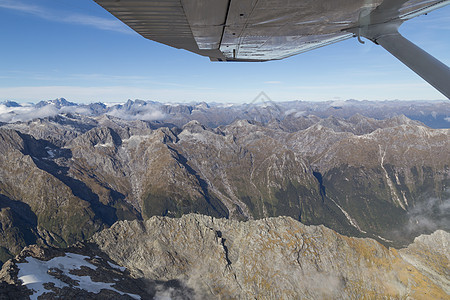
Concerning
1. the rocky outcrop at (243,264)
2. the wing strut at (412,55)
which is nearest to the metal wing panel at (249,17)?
the wing strut at (412,55)

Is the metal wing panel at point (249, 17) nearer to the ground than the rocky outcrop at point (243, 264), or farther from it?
farther from it

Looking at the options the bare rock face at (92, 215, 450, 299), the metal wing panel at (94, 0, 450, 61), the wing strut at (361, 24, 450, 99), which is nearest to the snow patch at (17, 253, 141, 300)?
the bare rock face at (92, 215, 450, 299)

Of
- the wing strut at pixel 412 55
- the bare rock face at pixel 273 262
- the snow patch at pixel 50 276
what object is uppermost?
the wing strut at pixel 412 55

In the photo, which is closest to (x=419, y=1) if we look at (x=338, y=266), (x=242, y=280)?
(x=242, y=280)

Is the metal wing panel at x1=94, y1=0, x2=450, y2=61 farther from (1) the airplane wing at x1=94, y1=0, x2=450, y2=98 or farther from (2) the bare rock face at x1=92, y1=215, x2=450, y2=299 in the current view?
(2) the bare rock face at x1=92, y1=215, x2=450, y2=299

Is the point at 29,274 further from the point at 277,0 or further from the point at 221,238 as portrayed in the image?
the point at 277,0

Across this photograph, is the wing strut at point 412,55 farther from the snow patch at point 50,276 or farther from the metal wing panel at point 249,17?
the snow patch at point 50,276

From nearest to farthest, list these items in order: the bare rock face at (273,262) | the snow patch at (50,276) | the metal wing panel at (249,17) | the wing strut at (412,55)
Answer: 1. the metal wing panel at (249,17)
2. the wing strut at (412,55)
3. the snow patch at (50,276)
4. the bare rock face at (273,262)
